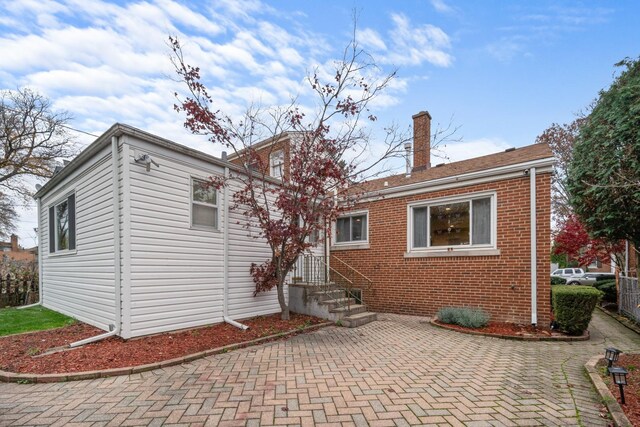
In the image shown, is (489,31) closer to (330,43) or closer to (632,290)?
(330,43)

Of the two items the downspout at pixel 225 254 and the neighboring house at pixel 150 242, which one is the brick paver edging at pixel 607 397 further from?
the neighboring house at pixel 150 242

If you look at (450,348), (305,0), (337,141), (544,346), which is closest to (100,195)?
(337,141)

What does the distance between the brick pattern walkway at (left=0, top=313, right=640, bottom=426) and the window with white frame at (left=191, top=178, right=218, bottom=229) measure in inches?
119

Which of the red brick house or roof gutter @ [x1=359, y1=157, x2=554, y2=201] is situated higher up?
roof gutter @ [x1=359, y1=157, x2=554, y2=201]

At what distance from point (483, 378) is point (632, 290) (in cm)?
874

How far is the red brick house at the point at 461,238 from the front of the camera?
7105mm

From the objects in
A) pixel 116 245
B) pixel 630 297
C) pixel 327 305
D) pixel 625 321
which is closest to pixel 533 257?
pixel 625 321

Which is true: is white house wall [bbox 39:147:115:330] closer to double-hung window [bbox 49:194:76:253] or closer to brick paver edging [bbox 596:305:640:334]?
double-hung window [bbox 49:194:76:253]

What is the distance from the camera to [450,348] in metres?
5.70

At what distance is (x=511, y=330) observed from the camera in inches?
270

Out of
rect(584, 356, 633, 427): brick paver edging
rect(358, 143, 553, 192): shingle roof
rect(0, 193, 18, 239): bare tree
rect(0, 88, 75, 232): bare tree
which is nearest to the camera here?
rect(584, 356, 633, 427): brick paver edging

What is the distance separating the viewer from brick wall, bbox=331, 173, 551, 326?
7.08m

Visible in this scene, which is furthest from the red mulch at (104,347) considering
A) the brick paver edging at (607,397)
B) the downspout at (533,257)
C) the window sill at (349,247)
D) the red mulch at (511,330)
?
the downspout at (533,257)

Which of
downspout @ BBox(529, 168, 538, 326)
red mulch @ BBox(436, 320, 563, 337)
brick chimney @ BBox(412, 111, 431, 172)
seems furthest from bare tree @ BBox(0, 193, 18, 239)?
downspout @ BBox(529, 168, 538, 326)
